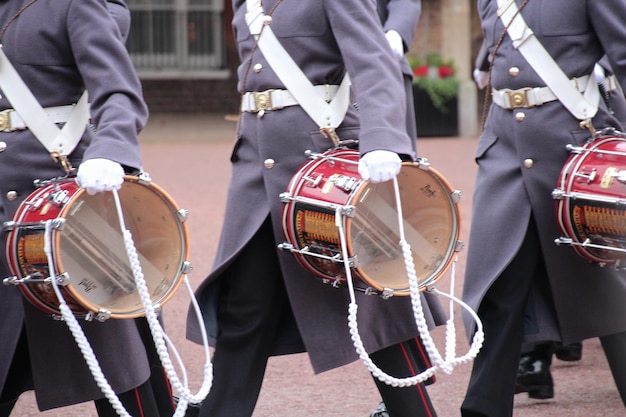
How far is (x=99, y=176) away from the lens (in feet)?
9.92

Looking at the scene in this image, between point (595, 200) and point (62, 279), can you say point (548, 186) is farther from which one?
point (62, 279)

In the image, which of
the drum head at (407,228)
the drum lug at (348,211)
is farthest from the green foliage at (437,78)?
the drum lug at (348,211)

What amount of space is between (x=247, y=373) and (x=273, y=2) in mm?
1072

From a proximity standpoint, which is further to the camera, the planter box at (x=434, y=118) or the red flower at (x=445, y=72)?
the red flower at (x=445, y=72)

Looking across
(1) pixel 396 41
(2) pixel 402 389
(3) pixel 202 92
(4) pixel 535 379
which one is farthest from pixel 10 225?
(3) pixel 202 92

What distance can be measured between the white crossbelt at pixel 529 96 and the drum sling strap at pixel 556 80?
0.02 m

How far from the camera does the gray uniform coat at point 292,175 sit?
3.55m

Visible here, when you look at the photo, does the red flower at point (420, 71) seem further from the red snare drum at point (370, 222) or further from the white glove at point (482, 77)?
the red snare drum at point (370, 222)

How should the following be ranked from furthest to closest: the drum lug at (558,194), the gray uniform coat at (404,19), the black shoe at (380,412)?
the gray uniform coat at (404,19), the black shoe at (380,412), the drum lug at (558,194)

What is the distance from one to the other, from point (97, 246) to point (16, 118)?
45cm

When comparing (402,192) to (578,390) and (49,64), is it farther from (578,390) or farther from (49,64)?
(578,390)

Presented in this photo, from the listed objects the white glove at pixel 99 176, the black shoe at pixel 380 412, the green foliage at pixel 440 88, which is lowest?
the green foliage at pixel 440 88

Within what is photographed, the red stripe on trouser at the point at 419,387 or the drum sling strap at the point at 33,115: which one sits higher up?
the drum sling strap at the point at 33,115

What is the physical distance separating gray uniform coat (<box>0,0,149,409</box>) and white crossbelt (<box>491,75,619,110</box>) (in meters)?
1.25
